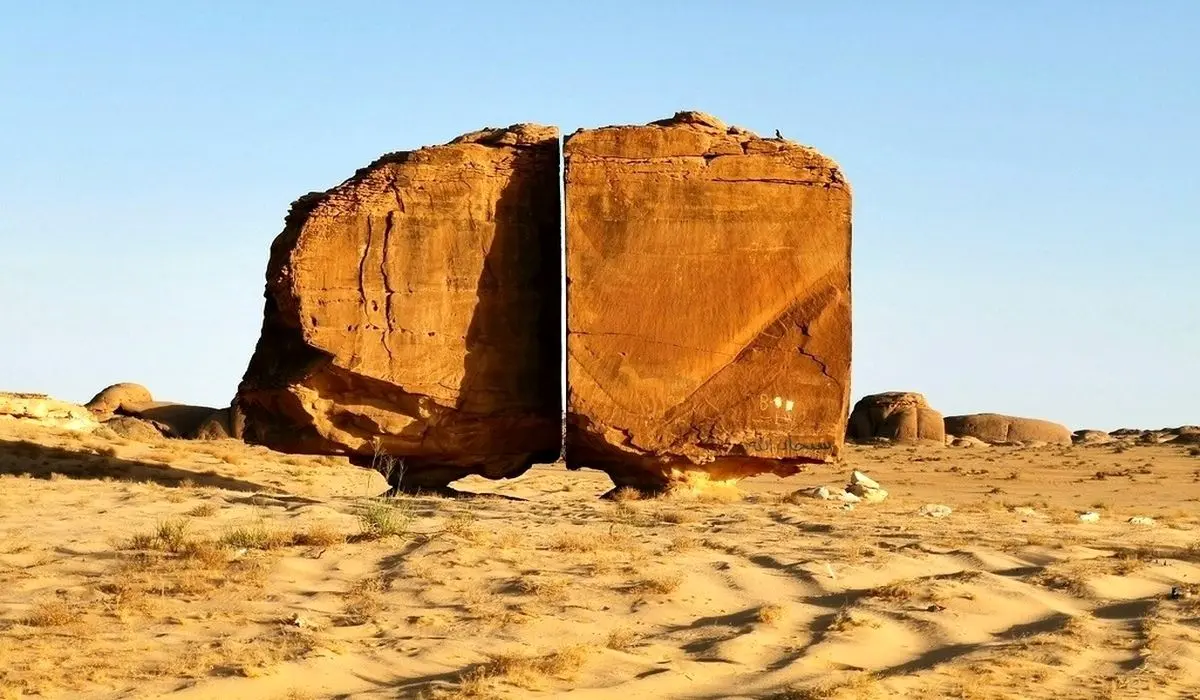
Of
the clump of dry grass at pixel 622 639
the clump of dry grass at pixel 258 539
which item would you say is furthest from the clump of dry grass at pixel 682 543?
the clump of dry grass at pixel 258 539

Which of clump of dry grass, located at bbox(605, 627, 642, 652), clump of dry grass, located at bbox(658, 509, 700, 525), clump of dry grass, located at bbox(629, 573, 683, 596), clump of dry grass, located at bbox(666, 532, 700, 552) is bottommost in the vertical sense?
clump of dry grass, located at bbox(605, 627, 642, 652)

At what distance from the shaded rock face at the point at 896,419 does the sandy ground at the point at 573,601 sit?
896 inches

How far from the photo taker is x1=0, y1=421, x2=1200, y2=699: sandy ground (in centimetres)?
635

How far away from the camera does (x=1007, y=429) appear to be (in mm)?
38844

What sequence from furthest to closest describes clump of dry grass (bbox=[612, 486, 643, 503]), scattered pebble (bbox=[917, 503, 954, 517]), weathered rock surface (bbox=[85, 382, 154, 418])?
weathered rock surface (bbox=[85, 382, 154, 418]) < clump of dry grass (bbox=[612, 486, 643, 503]) < scattered pebble (bbox=[917, 503, 954, 517])

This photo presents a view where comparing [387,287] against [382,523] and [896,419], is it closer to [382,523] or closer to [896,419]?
[382,523]

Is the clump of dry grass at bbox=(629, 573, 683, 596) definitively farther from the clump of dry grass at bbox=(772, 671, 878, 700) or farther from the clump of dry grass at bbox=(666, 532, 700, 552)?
the clump of dry grass at bbox=(772, 671, 878, 700)

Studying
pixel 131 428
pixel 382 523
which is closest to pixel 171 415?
pixel 131 428

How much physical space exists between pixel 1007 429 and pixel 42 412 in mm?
26966

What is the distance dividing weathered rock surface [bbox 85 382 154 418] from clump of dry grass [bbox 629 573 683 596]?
29250mm

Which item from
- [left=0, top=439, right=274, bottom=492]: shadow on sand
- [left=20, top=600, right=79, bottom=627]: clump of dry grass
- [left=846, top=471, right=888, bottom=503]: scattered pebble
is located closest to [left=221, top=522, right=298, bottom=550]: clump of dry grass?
[left=20, top=600, right=79, bottom=627]: clump of dry grass

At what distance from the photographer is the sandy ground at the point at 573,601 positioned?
20.8ft

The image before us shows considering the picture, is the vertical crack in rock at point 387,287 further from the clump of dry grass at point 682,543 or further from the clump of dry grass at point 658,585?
the clump of dry grass at point 658,585

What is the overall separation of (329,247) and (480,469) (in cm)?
281
